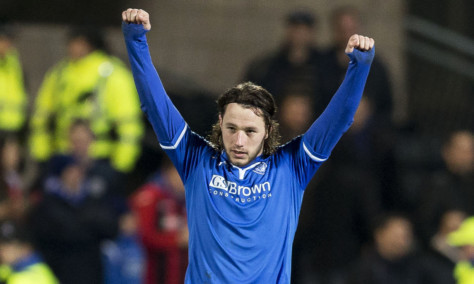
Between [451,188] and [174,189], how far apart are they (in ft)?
Result: 8.32

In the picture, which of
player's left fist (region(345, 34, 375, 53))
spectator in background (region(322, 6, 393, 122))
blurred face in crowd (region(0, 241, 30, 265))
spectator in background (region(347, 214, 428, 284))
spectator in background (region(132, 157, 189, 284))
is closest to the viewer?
player's left fist (region(345, 34, 375, 53))

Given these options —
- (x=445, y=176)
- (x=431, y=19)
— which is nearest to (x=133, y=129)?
(x=445, y=176)

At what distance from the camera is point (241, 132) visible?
4.28 m

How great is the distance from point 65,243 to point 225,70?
324 centimetres

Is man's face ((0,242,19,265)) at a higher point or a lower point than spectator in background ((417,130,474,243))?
lower

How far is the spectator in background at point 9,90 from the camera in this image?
881 cm

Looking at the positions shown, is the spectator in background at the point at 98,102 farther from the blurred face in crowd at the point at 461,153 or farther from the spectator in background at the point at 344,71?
the blurred face in crowd at the point at 461,153

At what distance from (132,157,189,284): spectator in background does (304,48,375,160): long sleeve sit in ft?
11.9

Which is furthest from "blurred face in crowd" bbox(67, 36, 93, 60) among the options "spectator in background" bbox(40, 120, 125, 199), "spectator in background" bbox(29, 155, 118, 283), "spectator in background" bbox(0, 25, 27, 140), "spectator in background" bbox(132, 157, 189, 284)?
"spectator in background" bbox(132, 157, 189, 284)

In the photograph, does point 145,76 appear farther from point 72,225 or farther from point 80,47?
point 80,47

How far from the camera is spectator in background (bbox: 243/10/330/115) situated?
8.59 m

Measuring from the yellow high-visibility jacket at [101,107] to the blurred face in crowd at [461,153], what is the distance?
2794mm

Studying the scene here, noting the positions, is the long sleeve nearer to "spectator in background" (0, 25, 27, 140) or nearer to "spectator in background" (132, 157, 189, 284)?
"spectator in background" (132, 157, 189, 284)

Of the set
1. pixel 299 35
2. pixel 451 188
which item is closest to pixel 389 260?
pixel 451 188
